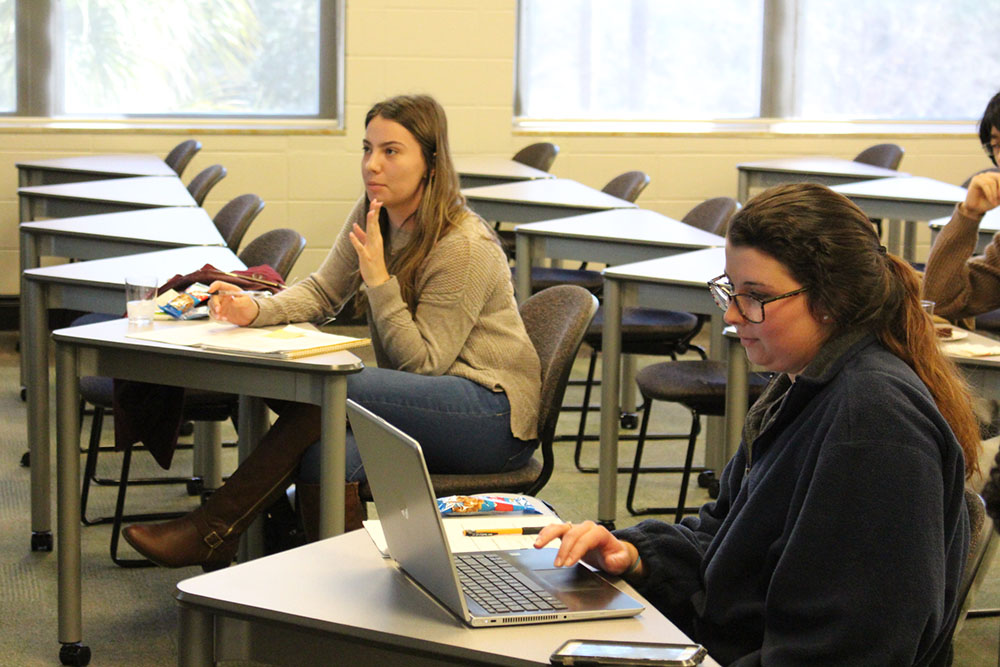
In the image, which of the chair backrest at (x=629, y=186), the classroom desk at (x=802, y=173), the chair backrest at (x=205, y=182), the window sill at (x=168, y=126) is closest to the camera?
the chair backrest at (x=205, y=182)

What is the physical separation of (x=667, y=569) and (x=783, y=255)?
402 mm

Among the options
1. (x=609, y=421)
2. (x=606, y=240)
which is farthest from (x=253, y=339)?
(x=606, y=240)

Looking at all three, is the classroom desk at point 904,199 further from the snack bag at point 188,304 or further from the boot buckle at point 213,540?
the boot buckle at point 213,540

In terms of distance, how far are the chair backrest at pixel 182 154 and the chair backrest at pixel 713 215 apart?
2.30m

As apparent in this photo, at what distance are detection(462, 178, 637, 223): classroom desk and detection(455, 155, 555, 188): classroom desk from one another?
17.5 inches

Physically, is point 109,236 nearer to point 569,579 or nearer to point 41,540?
point 41,540

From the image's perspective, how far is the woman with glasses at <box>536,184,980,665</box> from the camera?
1218 mm

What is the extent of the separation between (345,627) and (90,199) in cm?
340

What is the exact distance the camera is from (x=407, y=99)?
279 centimetres

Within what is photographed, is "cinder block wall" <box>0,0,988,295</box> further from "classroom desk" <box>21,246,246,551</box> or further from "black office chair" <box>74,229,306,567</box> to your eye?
"classroom desk" <box>21,246,246,551</box>

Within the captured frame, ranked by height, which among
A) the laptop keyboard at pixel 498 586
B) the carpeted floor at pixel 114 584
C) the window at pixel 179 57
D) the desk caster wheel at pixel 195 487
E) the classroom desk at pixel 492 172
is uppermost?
the window at pixel 179 57

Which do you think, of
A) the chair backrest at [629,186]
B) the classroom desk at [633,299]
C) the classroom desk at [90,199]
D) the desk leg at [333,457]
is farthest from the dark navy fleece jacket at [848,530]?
the chair backrest at [629,186]

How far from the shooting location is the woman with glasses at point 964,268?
302 cm

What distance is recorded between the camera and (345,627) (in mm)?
1280
